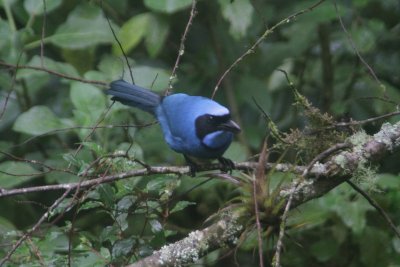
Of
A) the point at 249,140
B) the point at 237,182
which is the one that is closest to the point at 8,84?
the point at 249,140

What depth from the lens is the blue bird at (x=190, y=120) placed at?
337cm

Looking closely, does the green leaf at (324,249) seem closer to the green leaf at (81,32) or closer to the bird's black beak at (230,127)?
the bird's black beak at (230,127)

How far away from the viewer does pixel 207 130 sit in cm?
342

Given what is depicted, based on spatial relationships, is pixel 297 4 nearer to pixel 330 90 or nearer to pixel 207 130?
pixel 330 90

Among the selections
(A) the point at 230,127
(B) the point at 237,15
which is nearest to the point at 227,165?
(A) the point at 230,127

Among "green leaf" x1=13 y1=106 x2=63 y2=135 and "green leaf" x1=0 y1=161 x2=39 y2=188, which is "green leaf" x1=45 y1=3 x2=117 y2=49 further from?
"green leaf" x1=0 y1=161 x2=39 y2=188

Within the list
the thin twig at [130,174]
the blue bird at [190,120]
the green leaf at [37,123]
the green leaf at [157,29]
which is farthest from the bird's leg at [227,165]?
the green leaf at [157,29]

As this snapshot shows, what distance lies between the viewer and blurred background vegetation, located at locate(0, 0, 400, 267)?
3.31 m

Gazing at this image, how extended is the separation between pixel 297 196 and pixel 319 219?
1.03 meters

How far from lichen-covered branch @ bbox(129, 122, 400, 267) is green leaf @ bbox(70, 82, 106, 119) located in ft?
5.11

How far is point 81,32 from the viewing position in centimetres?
464

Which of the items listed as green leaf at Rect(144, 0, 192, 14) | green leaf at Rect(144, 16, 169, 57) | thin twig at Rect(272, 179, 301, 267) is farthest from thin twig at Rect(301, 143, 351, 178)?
green leaf at Rect(144, 16, 169, 57)

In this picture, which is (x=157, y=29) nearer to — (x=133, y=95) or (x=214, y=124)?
(x=133, y=95)

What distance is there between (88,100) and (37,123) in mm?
301
